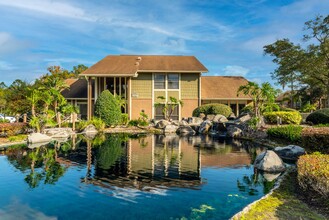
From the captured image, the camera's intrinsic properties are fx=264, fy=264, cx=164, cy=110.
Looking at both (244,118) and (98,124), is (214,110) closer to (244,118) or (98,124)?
(244,118)

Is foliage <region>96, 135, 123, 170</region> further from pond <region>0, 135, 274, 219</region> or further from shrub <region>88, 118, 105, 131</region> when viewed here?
shrub <region>88, 118, 105, 131</region>

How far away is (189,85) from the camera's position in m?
33.1

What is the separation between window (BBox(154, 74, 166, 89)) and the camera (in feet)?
108

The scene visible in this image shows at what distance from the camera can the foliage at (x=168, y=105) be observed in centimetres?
3083

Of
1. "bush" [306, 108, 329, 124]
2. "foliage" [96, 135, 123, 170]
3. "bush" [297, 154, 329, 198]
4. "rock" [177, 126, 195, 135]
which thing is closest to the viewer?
"bush" [297, 154, 329, 198]

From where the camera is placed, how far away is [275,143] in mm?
17141

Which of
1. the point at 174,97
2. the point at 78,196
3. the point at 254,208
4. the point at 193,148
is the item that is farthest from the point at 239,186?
the point at 174,97

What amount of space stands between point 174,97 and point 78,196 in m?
25.2

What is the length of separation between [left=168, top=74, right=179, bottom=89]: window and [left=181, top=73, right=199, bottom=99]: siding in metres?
0.63

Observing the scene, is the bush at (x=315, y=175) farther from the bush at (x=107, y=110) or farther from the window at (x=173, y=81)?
the window at (x=173, y=81)

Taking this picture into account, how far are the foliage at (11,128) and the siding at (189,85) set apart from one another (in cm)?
1848

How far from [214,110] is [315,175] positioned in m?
22.9

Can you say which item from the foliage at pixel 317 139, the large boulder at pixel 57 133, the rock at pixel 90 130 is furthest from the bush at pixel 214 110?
the foliage at pixel 317 139

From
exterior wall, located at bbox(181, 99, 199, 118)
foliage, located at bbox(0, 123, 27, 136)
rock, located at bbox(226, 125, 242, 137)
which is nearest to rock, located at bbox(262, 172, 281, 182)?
rock, located at bbox(226, 125, 242, 137)
